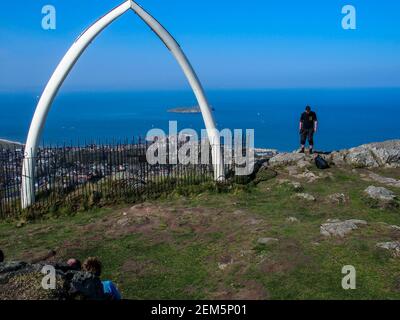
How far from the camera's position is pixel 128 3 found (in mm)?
15805

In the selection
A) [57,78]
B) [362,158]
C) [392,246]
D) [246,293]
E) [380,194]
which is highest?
[57,78]

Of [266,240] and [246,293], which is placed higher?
[266,240]

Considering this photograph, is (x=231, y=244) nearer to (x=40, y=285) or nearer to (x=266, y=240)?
(x=266, y=240)

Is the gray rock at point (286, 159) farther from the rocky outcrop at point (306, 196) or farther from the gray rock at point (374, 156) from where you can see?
the rocky outcrop at point (306, 196)

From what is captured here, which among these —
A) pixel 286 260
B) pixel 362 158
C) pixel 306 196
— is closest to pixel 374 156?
pixel 362 158

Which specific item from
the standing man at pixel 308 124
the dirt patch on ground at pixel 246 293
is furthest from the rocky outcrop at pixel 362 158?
the dirt patch on ground at pixel 246 293

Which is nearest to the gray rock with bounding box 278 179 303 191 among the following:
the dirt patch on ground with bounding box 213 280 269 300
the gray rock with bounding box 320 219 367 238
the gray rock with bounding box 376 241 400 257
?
the gray rock with bounding box 320 219 367 238

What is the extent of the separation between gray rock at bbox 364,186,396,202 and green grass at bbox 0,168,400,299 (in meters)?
0.32

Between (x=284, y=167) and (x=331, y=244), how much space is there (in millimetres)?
8135

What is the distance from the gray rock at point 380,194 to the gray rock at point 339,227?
2.77 meters

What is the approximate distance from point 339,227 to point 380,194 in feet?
12.5

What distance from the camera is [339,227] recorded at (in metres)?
11.2

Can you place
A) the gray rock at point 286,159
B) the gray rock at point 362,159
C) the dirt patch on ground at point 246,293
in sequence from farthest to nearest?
the gray rock at point 286,159, the gray rock at point 362,159, the dirt patch on ground at point 246,293

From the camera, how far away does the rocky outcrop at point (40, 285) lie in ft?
21.0
